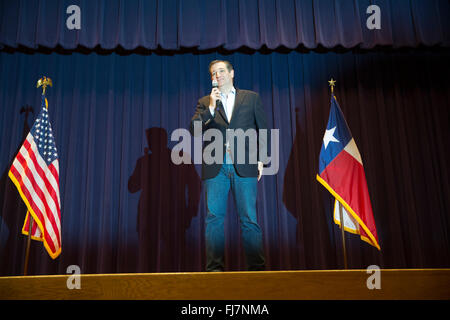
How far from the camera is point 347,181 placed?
147 inches

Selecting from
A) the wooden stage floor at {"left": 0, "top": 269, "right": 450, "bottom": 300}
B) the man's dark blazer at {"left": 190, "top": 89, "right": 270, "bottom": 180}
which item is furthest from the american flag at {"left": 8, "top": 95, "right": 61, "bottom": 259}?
the wooden stage floor at {"left": 0, "top": 269, "right": 450, "bottom": 300}

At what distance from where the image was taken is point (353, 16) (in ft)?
13.9

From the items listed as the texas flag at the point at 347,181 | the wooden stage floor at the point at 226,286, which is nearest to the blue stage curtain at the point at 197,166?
the texas flag at the point at 347,181

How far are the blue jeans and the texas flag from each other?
1080 millimetres

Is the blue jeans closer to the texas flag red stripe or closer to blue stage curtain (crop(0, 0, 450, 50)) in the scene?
the texas flag red stripe

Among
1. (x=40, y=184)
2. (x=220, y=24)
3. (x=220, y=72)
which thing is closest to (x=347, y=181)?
(x=220, y=72)

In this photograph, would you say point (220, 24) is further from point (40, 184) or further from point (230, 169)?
point (40, 184)

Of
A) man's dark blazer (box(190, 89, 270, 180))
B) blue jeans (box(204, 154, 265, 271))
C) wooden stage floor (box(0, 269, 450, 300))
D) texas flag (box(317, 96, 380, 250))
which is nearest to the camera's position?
wooden stage floor (box(0, 269, 450, 300))

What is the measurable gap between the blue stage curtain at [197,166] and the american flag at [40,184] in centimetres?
65

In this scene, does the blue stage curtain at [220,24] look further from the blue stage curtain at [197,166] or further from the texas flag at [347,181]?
the texas flag at [347,181]

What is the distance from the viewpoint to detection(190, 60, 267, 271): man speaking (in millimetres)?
2822

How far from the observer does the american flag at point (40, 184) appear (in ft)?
11.6

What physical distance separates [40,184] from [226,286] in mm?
2345
